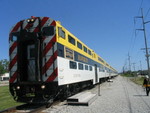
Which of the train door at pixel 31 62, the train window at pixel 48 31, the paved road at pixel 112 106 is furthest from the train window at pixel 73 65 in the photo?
the train window at pixel 48 31

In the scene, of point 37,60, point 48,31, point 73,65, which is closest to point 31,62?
point 37,60

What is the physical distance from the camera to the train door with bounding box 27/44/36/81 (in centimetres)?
982

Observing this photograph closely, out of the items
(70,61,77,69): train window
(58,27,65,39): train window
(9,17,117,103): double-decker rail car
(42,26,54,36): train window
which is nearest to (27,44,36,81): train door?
(9,17,117,103): double-decker rail car

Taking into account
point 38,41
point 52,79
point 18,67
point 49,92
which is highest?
point 38,41

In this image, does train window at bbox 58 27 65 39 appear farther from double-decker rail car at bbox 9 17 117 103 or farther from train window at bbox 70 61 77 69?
train window at bbox 70 61 77 69

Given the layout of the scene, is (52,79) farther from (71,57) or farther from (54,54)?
(71,57)

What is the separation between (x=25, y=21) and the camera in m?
10.1

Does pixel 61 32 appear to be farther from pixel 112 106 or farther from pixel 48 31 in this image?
pixel 112 106

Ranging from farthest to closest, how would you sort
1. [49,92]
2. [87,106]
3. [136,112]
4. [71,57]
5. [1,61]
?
[1,61], [71,57], [87,106], [49,92], [136,112]

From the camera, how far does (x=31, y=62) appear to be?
9938 millimetres

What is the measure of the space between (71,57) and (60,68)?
2545 mm

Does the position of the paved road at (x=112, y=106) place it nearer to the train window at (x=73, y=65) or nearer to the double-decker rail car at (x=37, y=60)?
the double-decker rail car at (x=37, y=60)

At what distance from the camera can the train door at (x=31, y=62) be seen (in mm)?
9820

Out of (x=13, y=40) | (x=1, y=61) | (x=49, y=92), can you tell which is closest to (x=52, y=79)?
(x=49, y=92)
